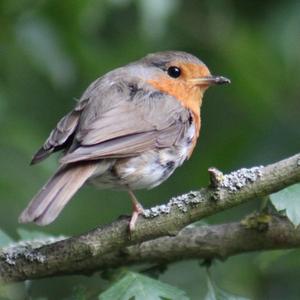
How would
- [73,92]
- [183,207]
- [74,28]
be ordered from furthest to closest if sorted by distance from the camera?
[73,92]
[74,28]
[183,207]

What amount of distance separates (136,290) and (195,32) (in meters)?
3.37

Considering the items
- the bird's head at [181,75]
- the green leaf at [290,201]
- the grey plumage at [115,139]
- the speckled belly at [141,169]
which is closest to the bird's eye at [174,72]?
the bird's head at [181,75]

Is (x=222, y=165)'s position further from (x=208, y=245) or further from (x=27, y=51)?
(x=208, y=245)

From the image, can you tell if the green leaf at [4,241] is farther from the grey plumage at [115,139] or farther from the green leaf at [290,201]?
the green leaf at [290,201]

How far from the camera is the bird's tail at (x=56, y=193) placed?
4.45m

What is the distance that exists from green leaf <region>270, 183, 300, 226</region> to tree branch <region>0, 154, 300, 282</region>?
175 mm

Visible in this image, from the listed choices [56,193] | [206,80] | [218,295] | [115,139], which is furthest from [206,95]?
[56,193]

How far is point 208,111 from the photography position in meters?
7.72

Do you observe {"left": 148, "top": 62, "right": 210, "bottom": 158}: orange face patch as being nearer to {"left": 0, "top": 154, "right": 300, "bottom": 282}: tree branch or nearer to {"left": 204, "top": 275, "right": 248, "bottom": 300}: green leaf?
{"left": 204, "top": 275, "right": 248, "bottom": 300}: green leaf

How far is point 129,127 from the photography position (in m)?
5.25

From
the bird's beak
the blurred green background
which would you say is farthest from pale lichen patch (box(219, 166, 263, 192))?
the bird's beak

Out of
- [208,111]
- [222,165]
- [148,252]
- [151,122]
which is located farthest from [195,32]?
[148,252]

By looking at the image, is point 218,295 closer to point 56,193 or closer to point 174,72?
point 56,193

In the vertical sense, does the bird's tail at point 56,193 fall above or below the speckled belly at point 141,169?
below
